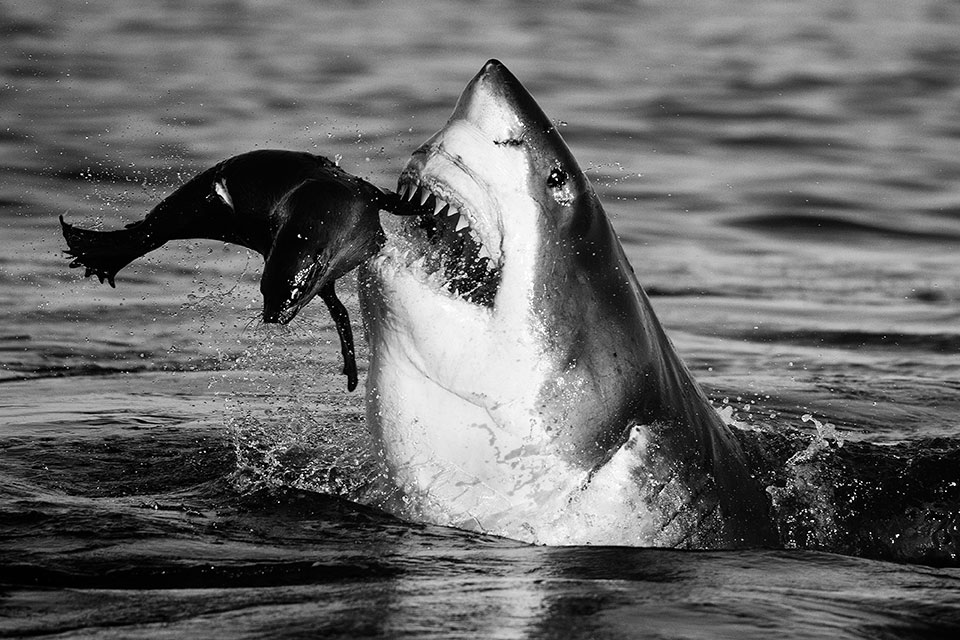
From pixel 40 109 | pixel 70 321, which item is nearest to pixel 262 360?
pixel 70 321

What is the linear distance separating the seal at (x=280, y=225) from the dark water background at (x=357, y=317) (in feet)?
1.88

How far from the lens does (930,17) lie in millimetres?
20156

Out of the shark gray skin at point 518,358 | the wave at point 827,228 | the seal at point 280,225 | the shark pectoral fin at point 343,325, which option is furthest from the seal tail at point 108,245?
the wave at point 827,228

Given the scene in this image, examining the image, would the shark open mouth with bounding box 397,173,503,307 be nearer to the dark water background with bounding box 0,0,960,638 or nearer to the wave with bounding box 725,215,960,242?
the dark water background with bounding box 0,0,960,638

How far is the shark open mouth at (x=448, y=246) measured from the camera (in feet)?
12.9

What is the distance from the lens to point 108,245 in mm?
4250

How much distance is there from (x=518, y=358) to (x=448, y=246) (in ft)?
1.02

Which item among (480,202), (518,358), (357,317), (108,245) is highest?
(480,202)

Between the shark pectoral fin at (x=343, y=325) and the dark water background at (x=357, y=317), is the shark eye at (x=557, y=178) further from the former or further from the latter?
the dark water background at (x=357, y=317)

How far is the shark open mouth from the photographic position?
154 inches

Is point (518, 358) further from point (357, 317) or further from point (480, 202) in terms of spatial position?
point (357, 317)

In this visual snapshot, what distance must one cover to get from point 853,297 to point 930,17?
11.9 m

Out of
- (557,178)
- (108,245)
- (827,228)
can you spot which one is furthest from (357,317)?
(827,228)

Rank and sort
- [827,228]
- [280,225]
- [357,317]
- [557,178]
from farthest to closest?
[827,228] < [357,317] < [557,178] < [280,225]
